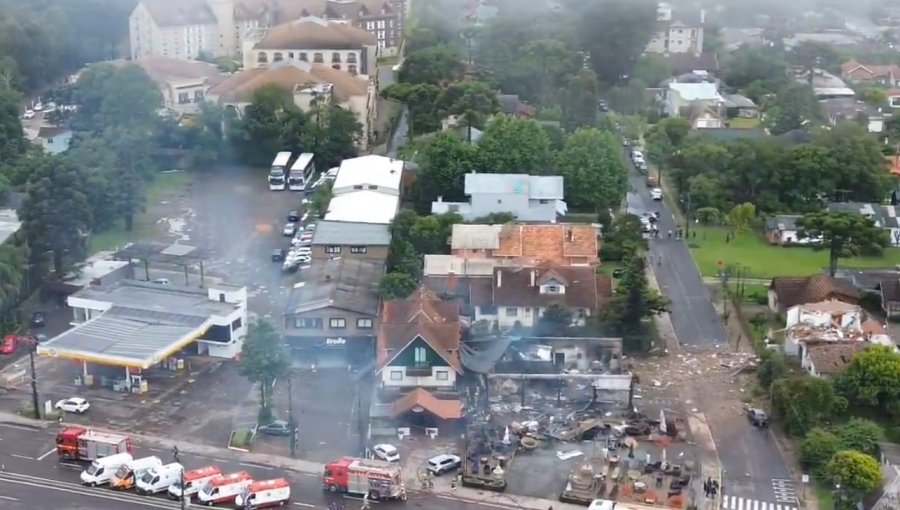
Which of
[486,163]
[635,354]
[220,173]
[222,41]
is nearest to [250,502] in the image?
[635,354]

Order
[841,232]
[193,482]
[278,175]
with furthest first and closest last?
[278,175] → [841,232] → [193,482]

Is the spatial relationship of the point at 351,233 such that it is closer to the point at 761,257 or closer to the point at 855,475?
the point at 761,257

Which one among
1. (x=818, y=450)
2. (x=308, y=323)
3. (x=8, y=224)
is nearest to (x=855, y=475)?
(x=818, y=450)

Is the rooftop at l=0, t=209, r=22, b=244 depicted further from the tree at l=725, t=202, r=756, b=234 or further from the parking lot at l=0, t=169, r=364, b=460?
the tree at l=725, t=202, r=756, b=234

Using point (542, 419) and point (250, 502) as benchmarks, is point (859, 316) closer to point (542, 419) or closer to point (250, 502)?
point (542, 419)

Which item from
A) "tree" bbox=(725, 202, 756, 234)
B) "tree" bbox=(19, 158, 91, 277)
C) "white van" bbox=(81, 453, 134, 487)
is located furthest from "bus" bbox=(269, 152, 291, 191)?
"white van" bbox=(81, 453, 134, 487)
